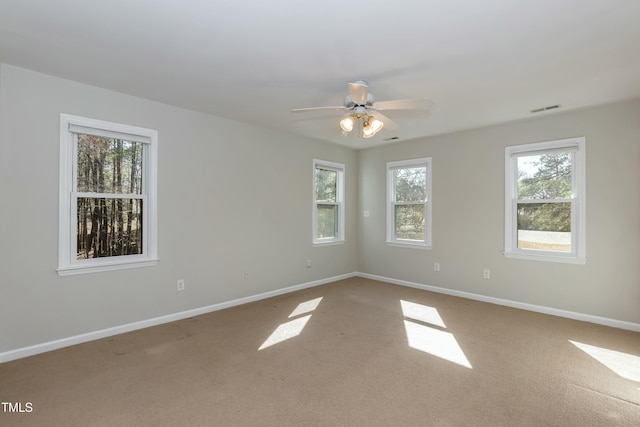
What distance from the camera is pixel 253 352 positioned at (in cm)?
285

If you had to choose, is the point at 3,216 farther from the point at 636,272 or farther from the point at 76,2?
the point at 636,272

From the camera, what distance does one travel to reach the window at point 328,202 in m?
5.38

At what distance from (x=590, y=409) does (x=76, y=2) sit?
4097 millimetres

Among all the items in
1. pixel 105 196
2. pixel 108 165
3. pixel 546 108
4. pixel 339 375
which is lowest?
pixel 339 375

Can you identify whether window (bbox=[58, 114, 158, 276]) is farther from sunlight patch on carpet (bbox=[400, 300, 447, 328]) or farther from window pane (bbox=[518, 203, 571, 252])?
window pane (bbox=[518, 203, 571, 252])

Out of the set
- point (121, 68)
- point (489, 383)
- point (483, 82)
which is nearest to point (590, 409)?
point (489, 383)

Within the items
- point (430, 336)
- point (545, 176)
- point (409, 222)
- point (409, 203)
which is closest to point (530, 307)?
point (545, 176)

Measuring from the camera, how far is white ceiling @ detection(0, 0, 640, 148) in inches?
76.4

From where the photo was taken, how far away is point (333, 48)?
7.77ft

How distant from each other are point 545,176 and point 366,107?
2830 millimetres

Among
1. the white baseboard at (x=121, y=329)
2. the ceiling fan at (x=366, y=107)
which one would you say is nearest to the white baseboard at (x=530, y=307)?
the white baseboard at (x=121, y=329)

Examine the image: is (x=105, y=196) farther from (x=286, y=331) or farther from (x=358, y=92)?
(x=358, y=92)

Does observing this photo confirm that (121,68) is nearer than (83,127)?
Yes

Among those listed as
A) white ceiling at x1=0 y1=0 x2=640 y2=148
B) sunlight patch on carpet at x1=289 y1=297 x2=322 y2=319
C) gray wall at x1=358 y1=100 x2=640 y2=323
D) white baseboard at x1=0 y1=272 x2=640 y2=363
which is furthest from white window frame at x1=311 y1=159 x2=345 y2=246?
white ceiling at x1=0 y1=0 x2=640 y2=148
